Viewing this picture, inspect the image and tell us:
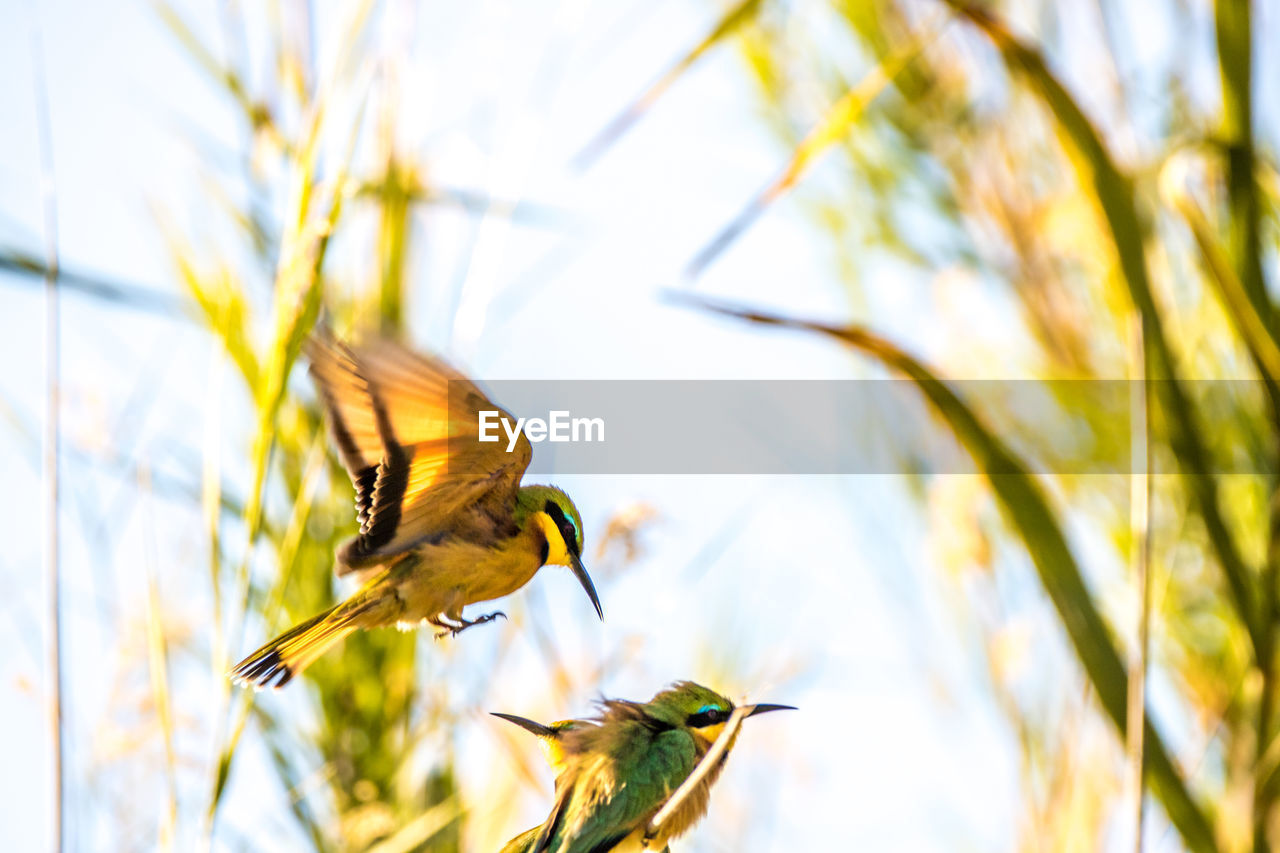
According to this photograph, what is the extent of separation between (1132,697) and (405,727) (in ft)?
2.61

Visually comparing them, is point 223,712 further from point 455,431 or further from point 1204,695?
point 1204,695

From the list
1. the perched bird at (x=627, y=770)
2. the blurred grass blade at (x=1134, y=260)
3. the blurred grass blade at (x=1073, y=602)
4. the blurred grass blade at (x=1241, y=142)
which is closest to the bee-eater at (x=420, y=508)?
the perched bird at (x=627, y=770)

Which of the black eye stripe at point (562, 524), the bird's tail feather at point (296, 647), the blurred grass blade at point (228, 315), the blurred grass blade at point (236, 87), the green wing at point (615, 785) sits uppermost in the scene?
the blurred grass blade at point (236, 87)

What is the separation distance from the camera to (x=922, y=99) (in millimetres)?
1770

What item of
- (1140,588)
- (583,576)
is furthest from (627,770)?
(1140,588)

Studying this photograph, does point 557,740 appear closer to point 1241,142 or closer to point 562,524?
point 562,524

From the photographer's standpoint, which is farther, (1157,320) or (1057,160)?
(1057,160)

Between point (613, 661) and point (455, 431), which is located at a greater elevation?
point (455, 431)

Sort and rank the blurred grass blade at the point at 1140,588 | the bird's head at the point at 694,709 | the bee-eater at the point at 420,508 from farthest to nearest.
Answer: the bird's head at the point at 694,709
the bee-eater at the point at 420,508
the blurred grass blade at the point at 1140,588

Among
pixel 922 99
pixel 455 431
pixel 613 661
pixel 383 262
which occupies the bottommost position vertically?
pixel 613 661

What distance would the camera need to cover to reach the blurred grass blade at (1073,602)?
718mm

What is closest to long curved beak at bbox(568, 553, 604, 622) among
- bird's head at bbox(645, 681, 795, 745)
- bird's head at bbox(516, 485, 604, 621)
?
bird's head at bbox(516, 485, 604, 621)

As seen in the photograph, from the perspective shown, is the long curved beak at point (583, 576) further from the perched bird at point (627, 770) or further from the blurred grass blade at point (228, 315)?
the blurred grass blade at point (228, 315)

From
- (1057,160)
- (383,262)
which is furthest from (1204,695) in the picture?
(383,262)
